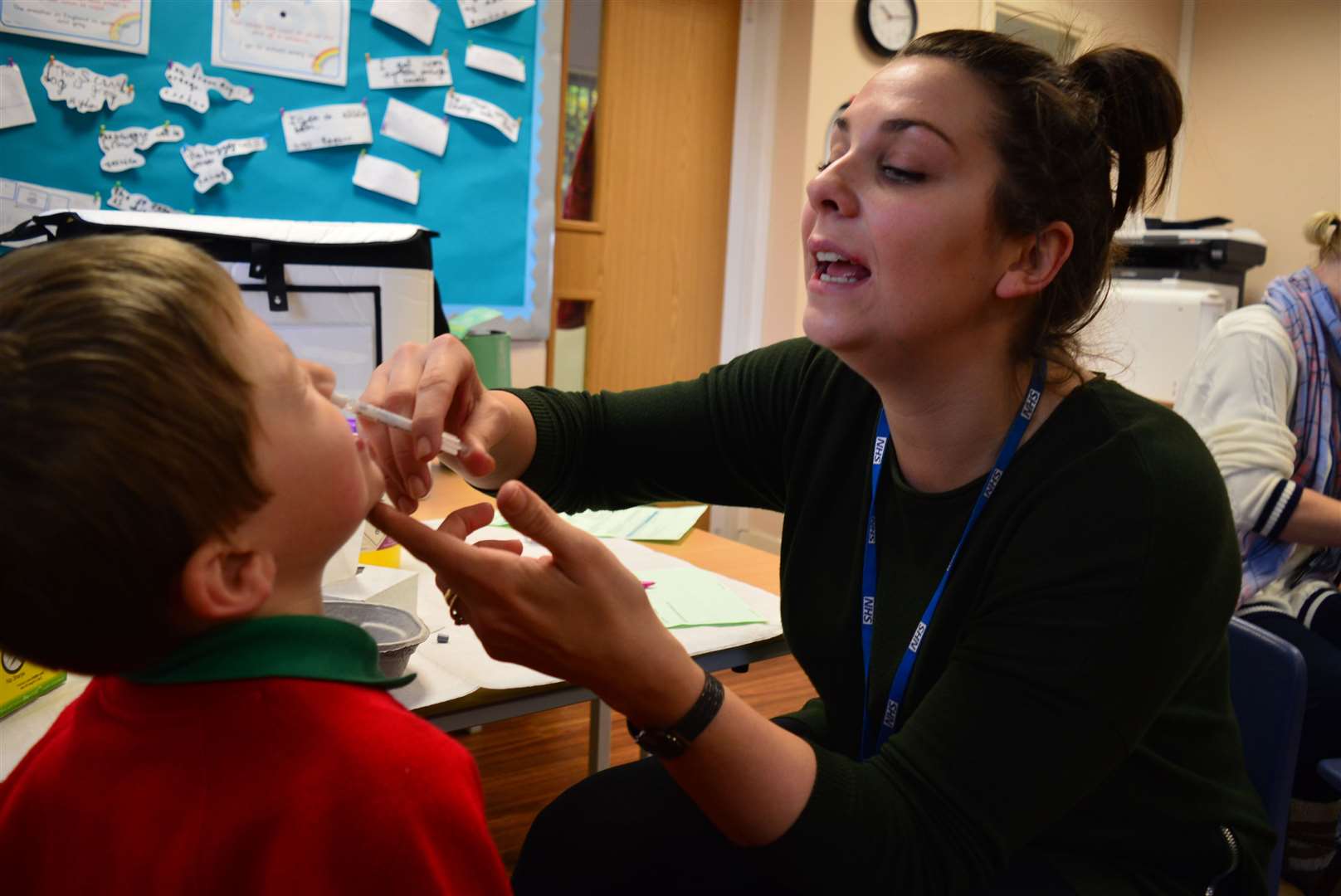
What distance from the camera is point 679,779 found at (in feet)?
2.61

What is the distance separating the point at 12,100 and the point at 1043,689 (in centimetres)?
258

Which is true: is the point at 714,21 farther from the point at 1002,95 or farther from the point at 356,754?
the point at 356,754

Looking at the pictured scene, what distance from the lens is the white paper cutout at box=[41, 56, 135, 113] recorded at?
239 cm

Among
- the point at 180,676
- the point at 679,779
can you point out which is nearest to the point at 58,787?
the point at 180,676

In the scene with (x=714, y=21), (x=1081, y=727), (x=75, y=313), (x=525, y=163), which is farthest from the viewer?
(x=714, y=21)

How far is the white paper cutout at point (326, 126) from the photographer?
2.72m

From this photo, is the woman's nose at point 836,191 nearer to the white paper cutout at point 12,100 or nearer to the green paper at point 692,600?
the green paper at point 692,600

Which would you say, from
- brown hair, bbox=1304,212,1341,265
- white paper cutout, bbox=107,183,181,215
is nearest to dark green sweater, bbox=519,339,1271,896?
brown hair, bbox=1304,212,1341,265

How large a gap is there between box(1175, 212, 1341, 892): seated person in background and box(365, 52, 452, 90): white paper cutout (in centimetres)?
214

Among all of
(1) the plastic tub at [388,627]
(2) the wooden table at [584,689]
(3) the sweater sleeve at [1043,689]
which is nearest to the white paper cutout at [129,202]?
(2) the wooden table at [584,689]

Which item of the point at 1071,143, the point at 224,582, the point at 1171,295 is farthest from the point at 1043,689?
the point at 1171,295

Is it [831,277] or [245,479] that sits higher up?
[831,277]

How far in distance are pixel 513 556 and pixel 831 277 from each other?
487mm

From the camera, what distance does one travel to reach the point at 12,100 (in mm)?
2340
